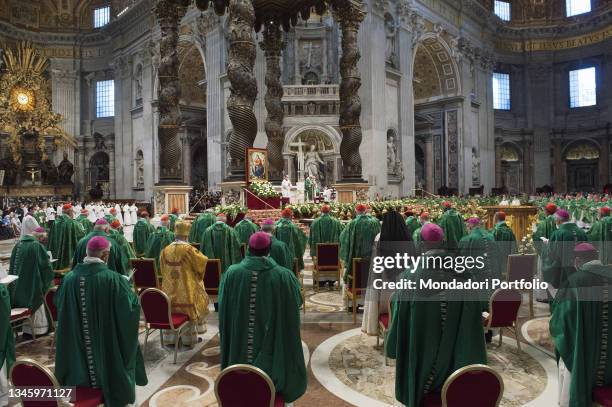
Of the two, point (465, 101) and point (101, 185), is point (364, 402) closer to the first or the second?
point (465, 101)

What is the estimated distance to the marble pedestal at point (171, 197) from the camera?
46.4 ft

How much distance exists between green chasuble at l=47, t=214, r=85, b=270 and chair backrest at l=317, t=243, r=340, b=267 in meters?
4.74

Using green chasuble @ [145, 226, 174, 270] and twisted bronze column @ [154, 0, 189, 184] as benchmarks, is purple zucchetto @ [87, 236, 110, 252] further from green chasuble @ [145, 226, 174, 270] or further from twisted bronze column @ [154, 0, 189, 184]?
twisted bronze column @ [154, 0, 189, 184]

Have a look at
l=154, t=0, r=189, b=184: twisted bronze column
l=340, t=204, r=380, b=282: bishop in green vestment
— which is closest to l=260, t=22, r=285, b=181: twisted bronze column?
l=154, t=0, r=189, b=184: twisted bronze column

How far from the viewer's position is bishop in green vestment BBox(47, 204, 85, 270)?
28.5ft

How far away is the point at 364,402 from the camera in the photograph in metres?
4.07

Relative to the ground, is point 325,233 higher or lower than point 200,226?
lower

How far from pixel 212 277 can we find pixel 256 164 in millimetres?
5967

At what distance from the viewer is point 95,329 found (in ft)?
10.8

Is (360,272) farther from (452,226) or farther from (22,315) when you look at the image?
(22,315)

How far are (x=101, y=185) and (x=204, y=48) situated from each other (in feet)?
49.9

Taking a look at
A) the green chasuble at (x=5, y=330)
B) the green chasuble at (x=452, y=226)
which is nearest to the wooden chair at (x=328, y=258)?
the green chasuble at (x=452, y=226)

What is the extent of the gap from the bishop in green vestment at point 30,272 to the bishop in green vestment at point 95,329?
10.1 feet

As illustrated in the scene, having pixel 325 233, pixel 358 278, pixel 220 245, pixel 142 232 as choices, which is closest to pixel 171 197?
pixel 142 232
